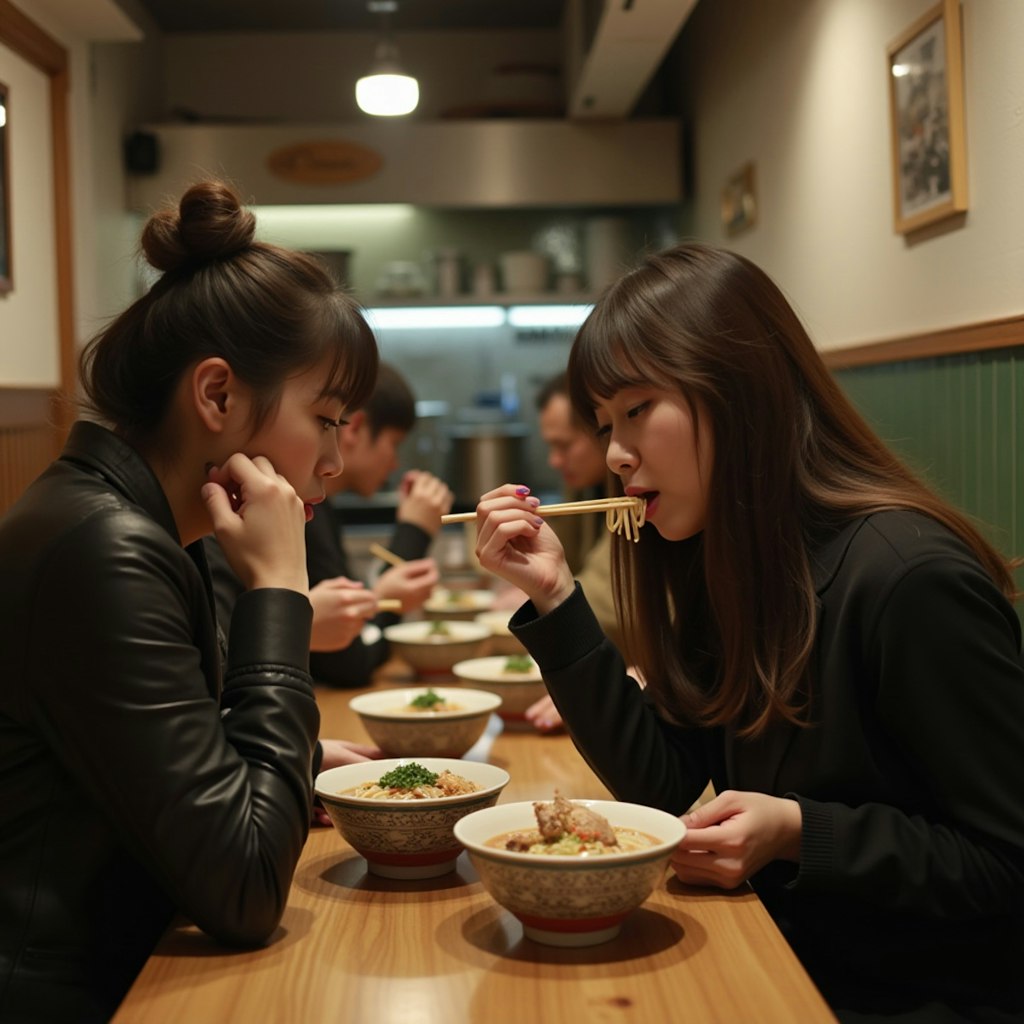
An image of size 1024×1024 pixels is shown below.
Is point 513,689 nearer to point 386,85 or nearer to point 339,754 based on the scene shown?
point 339,754

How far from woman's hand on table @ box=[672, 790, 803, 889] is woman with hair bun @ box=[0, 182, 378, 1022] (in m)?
0.42

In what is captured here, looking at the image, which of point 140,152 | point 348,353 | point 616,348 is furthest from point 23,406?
point 616,348

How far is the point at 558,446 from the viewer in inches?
155

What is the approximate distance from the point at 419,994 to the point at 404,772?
0.38m

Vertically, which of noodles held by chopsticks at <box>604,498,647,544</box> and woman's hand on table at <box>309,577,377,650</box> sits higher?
noodles held by chopsticks at <box>604,498,647,544</box>

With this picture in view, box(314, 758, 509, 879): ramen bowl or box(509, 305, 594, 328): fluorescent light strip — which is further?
box(509, 305, 594, 328): fluorescent light strip

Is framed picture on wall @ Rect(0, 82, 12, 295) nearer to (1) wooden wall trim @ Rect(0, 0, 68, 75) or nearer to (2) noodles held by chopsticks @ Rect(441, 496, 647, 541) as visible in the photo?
(1) wooden wall trim @ Rect(0, 0, 68, 75)

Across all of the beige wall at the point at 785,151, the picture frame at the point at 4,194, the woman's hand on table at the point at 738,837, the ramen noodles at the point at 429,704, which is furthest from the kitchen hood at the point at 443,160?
the woman's hand on table at the point at 738,837

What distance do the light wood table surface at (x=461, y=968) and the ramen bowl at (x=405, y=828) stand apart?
0.02 metres

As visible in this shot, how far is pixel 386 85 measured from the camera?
13.1 feet

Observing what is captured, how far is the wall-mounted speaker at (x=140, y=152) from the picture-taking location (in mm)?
4953

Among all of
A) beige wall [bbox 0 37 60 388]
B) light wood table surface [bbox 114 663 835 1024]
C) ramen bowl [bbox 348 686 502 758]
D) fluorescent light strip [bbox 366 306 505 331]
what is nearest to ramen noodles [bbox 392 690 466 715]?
ramen bowl [bbox 348 686 502 758]

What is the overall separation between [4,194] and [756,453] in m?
2.93

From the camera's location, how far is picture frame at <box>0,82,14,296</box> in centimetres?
356
